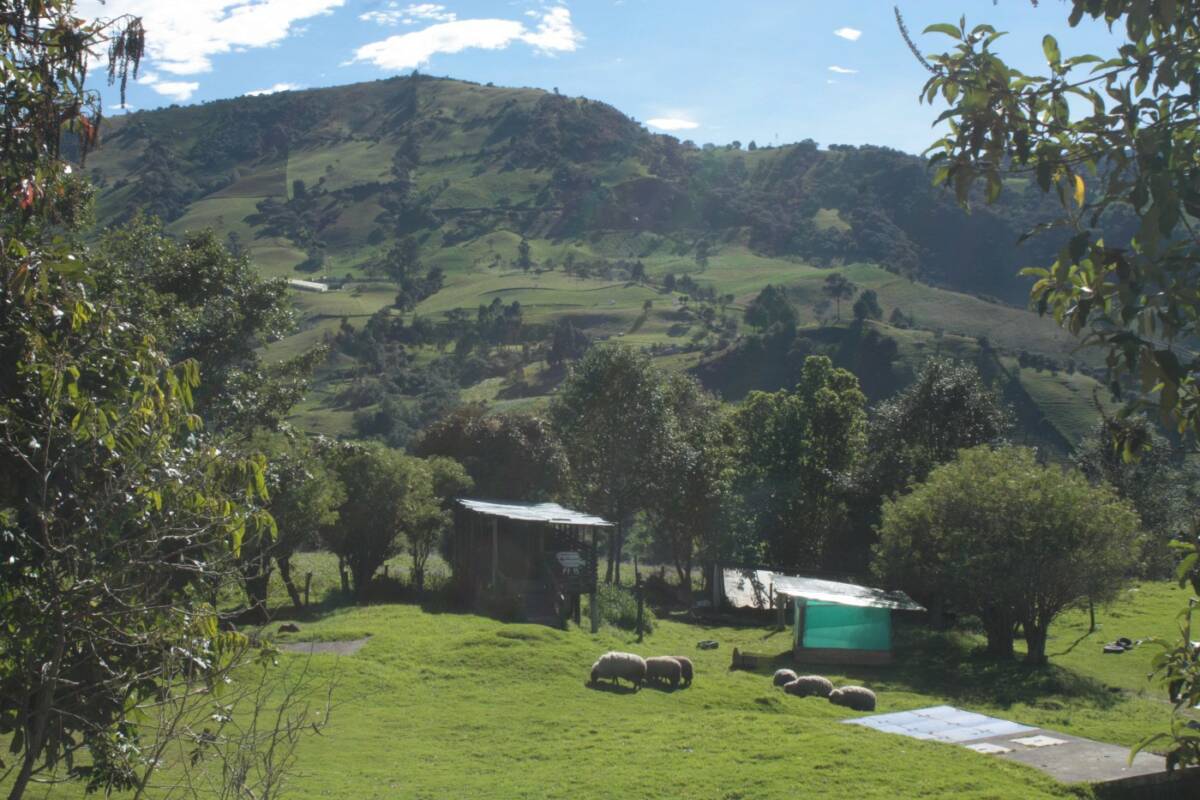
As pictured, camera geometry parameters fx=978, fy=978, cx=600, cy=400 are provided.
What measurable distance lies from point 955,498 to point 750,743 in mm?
15470

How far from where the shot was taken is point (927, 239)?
7279 inches

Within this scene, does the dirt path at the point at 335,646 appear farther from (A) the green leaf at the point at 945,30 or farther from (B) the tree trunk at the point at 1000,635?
(A) the green leaf at the point at 945,30

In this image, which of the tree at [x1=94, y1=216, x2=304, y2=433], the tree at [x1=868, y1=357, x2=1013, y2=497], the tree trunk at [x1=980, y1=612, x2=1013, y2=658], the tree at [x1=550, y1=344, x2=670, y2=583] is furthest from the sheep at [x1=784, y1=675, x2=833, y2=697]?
the tree at [x1=550, y1=344, x2=670, y2=583]

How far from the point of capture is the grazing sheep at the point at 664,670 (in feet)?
67.6

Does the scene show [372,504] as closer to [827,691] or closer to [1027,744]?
[827,691]

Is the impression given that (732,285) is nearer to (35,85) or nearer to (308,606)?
(308,606)

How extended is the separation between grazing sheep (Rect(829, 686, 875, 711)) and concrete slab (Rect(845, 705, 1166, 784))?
142 centimetres

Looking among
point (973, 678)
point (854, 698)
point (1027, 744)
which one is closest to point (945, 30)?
point (1027, 744)

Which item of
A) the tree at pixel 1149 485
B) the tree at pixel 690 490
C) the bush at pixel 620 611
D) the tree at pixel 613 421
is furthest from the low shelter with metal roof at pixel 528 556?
the tree at pixel 1149 485

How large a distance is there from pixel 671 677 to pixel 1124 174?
17728 millimetres

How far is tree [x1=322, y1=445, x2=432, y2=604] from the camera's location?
3198 centimetres

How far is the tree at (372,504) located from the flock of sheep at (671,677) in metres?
13.2

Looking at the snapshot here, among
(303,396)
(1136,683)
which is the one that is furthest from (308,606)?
(1136,683)

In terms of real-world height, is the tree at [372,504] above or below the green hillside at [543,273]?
below
